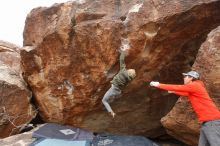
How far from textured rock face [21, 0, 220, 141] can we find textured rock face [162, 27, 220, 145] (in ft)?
5.08

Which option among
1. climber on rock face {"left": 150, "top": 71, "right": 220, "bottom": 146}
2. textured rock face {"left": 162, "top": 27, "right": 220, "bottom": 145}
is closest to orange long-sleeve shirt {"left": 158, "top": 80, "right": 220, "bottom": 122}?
climber on rock face {"left": 150, "top": 71, "right": 220, "bottom": 146}

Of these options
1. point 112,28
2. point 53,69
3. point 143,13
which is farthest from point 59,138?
point 143,13

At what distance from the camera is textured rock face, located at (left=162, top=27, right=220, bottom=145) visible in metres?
9.09

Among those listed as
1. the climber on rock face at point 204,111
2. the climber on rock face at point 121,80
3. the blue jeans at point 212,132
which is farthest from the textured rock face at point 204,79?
the climber on rock face at point 121,80

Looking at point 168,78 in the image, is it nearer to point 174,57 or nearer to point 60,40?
point 174,57

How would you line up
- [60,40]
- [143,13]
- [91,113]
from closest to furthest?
[143,13]
[60,40]
[91,113]

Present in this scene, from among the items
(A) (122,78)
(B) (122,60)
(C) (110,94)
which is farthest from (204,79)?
(C) (110,94)

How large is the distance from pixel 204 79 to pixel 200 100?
1149mm

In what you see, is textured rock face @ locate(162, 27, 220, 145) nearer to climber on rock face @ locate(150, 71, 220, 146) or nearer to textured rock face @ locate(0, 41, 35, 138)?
climber on rock face @ locate(150, 71, 220, 146)

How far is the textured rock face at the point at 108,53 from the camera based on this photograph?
1056cm

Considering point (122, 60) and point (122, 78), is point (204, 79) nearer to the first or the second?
point (122, 78)

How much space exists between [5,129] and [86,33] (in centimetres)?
445

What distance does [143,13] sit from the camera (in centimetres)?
1052

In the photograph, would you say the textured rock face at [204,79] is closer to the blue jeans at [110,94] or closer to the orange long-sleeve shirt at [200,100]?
the orange long-sleeve shirt at [200,100]
